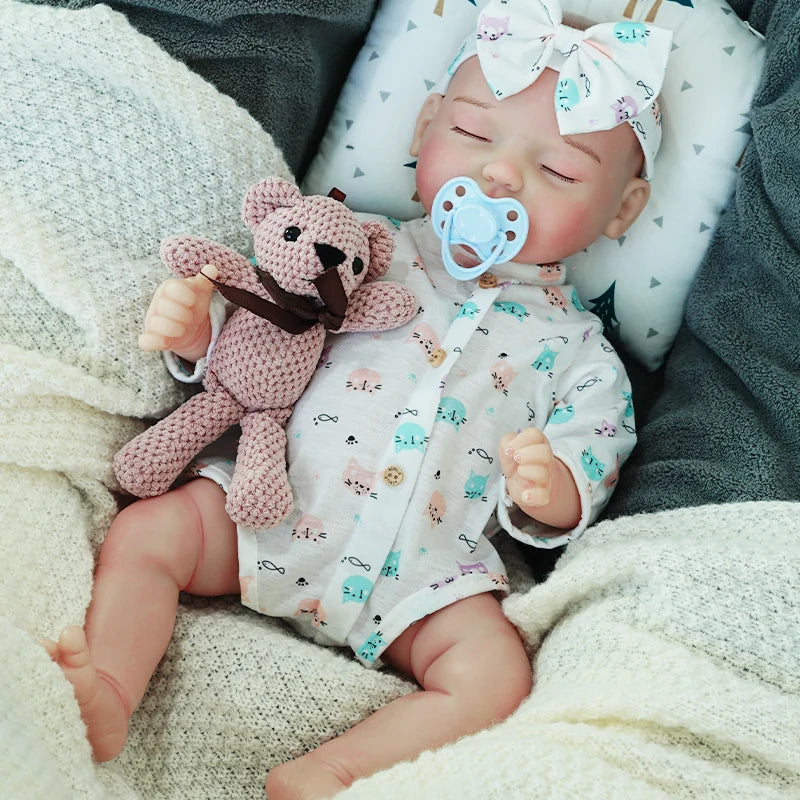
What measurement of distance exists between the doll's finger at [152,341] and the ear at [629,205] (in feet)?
2.23

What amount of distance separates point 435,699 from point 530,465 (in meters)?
0.29

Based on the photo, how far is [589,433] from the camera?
118 centimetres

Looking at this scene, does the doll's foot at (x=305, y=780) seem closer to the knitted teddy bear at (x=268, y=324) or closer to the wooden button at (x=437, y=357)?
the knitted teddy bear at (x=268, y=324)

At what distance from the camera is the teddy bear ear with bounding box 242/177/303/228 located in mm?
1086

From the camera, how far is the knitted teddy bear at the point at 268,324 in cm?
104

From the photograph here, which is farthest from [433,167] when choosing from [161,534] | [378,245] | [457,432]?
[161,534]

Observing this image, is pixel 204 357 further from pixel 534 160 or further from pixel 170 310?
pixel 534 160

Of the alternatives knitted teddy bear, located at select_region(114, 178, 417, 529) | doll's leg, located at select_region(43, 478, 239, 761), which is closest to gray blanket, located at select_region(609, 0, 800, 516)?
knitted teddy bear, located at select_region(114, 178, 417, 529)

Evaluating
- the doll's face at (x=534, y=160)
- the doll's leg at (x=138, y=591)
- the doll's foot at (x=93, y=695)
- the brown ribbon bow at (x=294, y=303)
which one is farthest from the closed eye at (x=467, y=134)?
the doll's foot at (x=93, y=695)

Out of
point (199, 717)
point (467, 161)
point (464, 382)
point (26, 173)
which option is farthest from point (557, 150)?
point (199, 717)

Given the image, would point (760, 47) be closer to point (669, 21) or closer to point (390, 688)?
point (669, 21)

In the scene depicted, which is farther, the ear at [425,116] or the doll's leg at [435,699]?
the ear at [425,116]

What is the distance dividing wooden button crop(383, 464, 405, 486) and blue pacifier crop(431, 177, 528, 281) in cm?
31

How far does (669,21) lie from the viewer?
134 centimetres
